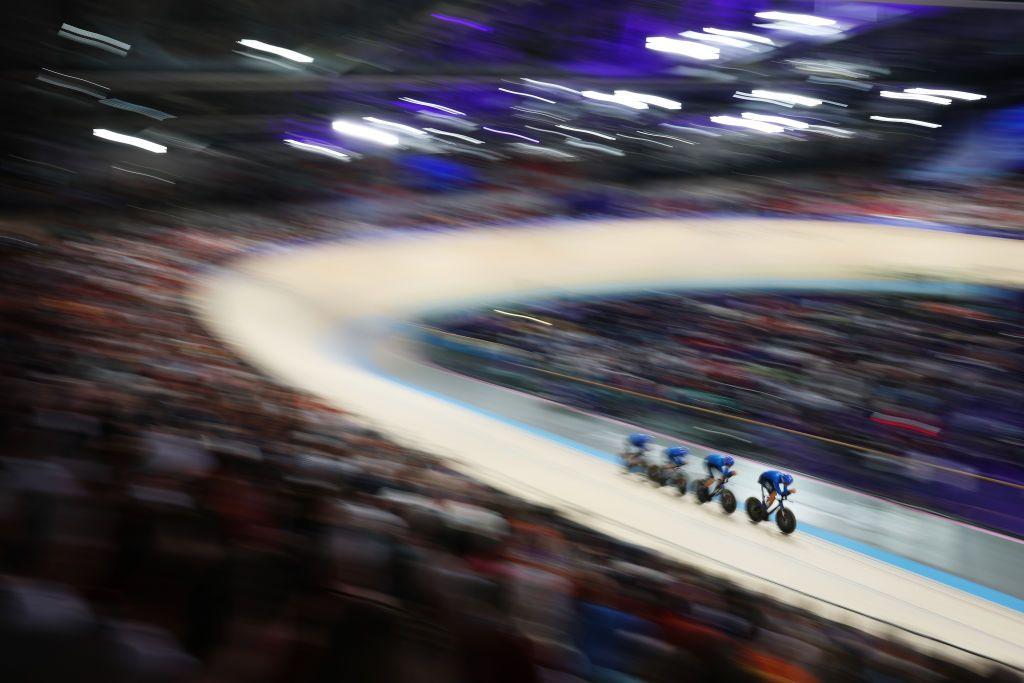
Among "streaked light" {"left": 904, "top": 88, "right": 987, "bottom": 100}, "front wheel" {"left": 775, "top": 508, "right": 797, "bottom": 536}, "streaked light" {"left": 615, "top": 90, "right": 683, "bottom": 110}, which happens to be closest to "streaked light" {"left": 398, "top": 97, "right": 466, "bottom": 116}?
"streaked light" {"left": 615, "top": 90, "right": 683, "bottom": 110}

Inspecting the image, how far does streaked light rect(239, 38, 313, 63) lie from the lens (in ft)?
48.8

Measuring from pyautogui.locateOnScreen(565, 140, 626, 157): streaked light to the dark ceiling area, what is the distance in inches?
1.1

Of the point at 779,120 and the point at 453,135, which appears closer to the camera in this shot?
the point at 779,120

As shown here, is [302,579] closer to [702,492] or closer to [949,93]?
[702,492]

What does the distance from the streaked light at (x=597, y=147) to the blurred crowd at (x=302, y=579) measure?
46.6 ft

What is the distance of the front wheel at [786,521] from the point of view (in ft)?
20.1

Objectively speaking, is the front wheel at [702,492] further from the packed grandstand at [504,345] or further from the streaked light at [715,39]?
the streaked light at [715,39]

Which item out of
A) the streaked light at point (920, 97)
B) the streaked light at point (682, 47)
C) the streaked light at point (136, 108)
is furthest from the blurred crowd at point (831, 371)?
the streaked light at point (682, 47)

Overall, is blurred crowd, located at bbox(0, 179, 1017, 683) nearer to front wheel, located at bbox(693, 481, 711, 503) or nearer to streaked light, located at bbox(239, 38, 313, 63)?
front wheel, located at bbox(693, 481, 711, 503)

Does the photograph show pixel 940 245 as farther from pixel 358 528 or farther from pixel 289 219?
pixel 358 528

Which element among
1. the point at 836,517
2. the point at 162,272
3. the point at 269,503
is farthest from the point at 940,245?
the point at 269,503

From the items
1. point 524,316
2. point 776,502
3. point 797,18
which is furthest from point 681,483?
point 797,18

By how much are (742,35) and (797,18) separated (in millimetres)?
1619

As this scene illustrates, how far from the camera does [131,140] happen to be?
585 inches
